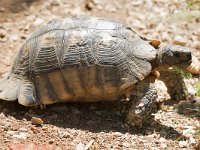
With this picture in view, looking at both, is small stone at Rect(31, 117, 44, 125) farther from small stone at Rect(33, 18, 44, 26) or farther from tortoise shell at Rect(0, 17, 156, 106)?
small stone at Rect(33, 18, 44, 26)

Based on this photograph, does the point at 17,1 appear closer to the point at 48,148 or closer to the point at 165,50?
the point at 165,50

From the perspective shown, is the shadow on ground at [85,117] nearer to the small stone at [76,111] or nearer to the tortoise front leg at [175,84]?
the small stone at [76,111]

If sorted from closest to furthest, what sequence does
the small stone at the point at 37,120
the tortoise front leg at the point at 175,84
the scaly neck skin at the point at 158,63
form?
1. the small stone at the point at 37,120
2. the scaly neck skin at the point at 158,63
3. the tortoise front leg at the point at 175,84

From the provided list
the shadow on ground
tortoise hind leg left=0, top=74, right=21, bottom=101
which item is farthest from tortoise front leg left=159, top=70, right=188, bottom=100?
tortoise hind leg left=0, top=74, right=21, bottom=101

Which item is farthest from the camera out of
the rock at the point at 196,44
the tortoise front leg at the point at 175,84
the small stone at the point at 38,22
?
the small stone at the point at 38,22

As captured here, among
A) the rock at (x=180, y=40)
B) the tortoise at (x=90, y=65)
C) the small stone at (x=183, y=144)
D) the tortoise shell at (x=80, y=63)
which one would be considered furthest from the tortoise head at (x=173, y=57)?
the rock at (x=180, y=40)

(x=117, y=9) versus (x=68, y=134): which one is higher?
(x=117, y=9)

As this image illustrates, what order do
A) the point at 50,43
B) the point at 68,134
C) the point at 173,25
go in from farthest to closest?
the point at 173,25 < the point at 50,43 < the point at 68,134

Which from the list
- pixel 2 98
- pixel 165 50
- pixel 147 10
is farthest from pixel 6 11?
pixel 165 50

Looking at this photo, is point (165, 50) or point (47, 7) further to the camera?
point (47, 7)

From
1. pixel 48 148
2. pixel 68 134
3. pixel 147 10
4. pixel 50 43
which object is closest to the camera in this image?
pixel 48 148
